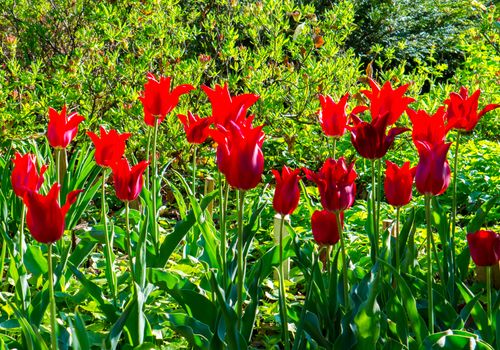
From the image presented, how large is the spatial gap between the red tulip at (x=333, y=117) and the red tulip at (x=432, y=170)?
56 centimetres

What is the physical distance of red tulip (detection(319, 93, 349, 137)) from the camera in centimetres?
208

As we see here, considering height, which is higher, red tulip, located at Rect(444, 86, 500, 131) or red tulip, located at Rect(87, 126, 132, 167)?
red tulip, located at Rect(444, 86, 500, 131)

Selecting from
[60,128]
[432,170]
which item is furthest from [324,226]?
[60,128]

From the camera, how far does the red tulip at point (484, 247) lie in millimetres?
1616

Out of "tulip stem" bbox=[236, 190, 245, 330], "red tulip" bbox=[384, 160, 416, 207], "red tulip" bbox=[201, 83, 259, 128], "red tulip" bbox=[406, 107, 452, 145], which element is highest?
"red tulip" bbox=[201, 83, 259, 128]

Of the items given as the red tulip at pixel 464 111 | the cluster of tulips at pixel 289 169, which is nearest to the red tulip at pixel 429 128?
the cluster of tulips at pixel 289 169

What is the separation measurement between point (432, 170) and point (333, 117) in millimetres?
606

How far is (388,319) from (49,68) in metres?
3.31

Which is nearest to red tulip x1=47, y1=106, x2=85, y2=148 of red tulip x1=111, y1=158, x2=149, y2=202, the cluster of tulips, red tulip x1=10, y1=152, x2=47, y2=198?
the cluster of tulips

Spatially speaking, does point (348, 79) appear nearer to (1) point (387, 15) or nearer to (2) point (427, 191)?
(2) point (427, 191)

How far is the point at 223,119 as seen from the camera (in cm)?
189

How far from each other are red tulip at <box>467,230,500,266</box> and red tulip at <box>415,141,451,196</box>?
0.17m

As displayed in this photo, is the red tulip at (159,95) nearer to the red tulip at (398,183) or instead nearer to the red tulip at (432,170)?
the red tulip at (398,183)

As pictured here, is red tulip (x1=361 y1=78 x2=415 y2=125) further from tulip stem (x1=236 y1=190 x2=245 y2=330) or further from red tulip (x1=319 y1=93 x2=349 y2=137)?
tulip stem (x1=236 y1=190 x2=245 y2=330)
